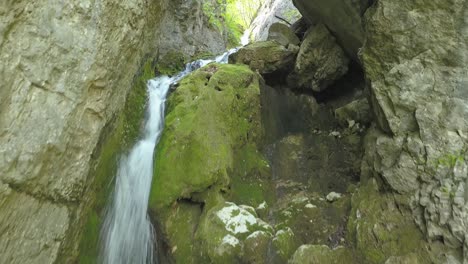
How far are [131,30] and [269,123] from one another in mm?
4723

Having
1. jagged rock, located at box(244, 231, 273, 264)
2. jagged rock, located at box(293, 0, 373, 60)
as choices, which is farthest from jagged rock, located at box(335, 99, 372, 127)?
jagged rock, located at box(244, 231, 273, 264)

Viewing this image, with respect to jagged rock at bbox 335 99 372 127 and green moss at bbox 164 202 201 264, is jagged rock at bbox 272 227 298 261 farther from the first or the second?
jagged rock at bbox 335 99 372 127

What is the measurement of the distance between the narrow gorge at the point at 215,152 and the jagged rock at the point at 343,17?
77mm

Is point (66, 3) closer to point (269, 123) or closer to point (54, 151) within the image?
point (54, 151)

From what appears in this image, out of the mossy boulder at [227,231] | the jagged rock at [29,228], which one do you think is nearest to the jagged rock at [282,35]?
the mossy boulder at [227,231]

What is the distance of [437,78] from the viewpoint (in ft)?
18.0

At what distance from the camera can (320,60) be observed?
10641 millimetres

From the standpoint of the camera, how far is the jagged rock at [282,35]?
1240 centimetres

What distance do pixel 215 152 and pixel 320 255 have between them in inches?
122

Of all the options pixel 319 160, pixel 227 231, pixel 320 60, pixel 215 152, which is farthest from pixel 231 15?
pixel 227 231

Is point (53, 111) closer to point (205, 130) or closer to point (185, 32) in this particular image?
point (205, 130)

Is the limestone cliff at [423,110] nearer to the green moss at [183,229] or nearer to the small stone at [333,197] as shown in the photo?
the small stone at [333,197]

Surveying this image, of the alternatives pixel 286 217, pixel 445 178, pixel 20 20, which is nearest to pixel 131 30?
pixel 20 20

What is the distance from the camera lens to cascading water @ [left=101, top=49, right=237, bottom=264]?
6.33m
